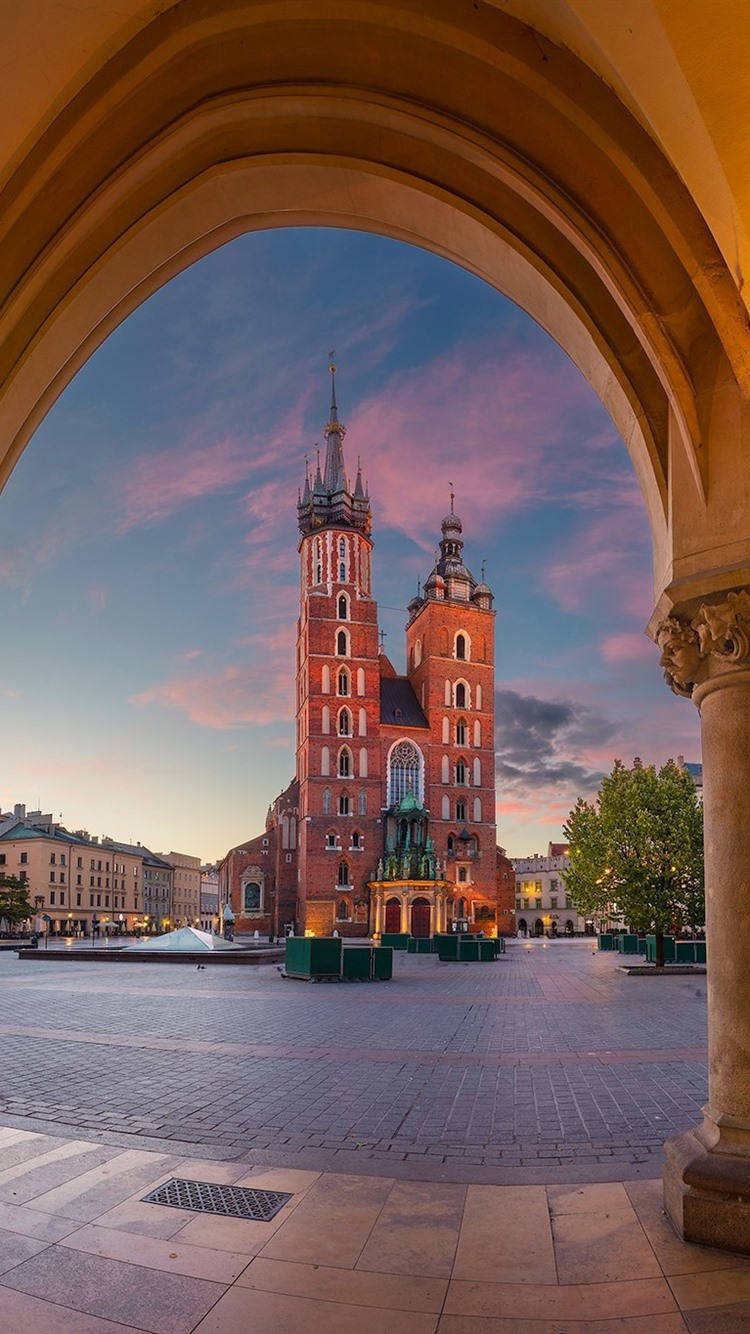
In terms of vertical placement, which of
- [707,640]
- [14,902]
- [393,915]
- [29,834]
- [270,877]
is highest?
[707,640]

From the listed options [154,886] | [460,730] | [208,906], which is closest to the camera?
[460,730]

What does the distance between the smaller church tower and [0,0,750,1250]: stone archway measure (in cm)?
6566

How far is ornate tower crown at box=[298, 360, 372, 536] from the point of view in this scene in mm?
80625

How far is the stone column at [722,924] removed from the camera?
15.0 ft

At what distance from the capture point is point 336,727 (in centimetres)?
7000

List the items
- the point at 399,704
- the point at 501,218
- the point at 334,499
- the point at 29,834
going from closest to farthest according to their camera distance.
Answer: the point at 501,218, the point at 399,704, the point at 334,499, the point at 29,834

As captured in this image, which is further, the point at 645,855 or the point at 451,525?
the point at 451,525

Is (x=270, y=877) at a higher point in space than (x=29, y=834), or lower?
lower

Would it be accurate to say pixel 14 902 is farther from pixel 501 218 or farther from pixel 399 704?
pixel 501 218

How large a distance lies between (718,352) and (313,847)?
64483 millimetres

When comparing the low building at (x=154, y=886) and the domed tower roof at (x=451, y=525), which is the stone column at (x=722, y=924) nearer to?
the domed tower roof at (x=451, y=525)

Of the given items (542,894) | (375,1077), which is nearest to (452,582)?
(375,1077)

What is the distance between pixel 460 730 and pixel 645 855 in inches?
1833

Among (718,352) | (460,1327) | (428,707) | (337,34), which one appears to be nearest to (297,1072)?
(460,1327)
